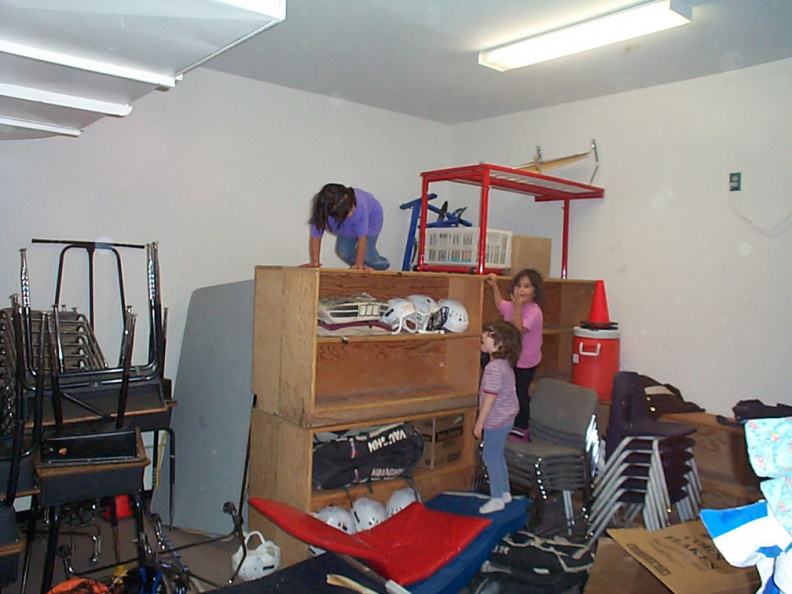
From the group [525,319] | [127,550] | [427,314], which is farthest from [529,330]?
[127,550]

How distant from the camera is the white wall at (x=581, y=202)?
11.9ft

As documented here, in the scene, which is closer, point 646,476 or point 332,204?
point 646,476

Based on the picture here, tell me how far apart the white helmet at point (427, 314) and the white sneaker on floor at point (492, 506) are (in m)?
1.01

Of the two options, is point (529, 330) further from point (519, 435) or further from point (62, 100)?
point (62, 100)

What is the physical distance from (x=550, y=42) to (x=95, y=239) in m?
2.88

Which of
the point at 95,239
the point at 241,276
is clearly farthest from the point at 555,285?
the point at 95,239

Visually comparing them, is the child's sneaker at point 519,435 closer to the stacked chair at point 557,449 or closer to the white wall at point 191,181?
the stacked chair at point 557,449

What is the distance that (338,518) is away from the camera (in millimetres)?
3098

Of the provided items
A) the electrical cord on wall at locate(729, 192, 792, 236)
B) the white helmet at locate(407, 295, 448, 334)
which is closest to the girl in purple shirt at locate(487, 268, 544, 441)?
the white helmet at locate(407, 295, 448, 334)

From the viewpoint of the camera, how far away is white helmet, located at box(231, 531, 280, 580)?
111 inches

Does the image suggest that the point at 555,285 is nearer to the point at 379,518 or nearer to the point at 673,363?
the point at 673,363

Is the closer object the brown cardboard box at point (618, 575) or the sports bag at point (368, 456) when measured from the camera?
the brown cardboard box at point (618, 575)

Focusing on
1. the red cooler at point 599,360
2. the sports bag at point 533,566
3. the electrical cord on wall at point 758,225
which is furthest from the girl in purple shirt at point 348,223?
the electrical cord on wall at point 758,225

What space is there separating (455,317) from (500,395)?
580mm
